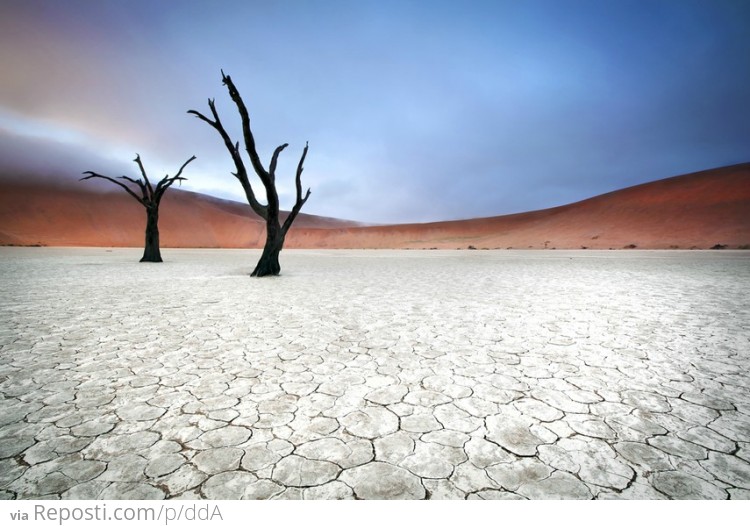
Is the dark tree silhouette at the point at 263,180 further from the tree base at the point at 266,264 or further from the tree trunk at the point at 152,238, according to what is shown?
the tree trunk at the point at 152,238

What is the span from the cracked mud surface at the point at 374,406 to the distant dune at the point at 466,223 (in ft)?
144

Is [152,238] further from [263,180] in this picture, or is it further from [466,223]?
[466,223]

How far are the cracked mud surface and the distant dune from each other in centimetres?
4402

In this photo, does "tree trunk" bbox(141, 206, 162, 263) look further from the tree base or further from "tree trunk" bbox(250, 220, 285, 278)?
"tree trunk" bbox(250, 220, 285, 278)

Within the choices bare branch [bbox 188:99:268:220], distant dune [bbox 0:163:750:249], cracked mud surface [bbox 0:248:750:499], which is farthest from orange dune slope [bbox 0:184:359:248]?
cracked mud surface [bbox 0:248:750:499]

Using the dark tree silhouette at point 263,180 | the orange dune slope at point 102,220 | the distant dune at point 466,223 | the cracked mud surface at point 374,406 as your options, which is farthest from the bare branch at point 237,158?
the orange dune slope at point 102,220

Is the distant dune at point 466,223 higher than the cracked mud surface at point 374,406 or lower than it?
higher

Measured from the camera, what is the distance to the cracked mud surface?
168 centimetres

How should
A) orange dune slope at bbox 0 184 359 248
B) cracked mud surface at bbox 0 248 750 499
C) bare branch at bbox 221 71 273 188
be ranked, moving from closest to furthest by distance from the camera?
1. cracked mud surface at bbox 0 248 750 499
2. bare branch at bbox 221 71 273 188
3. orange dune slope at bbox 0 184 359 248

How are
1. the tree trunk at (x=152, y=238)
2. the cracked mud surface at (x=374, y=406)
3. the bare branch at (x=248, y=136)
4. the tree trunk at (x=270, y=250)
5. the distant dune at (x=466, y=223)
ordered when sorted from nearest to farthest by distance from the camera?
the cracked mud surface at (x=374, y=406), the bare branch at (x=248, y=136), the tree trunk at (x=270, y=250), the tree trunk at (x=152, y=238), the distant dune at (x=466, y=223)

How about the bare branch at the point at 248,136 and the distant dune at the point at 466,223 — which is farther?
the distant dune at the point at 466,223

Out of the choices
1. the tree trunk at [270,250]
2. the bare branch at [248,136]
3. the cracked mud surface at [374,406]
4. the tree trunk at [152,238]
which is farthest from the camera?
the tree trunk at [152,238]

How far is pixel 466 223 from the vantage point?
72.6 metres

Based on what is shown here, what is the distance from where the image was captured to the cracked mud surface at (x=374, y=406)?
1.68 m
